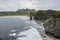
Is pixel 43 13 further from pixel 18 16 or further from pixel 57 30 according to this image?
pixel 57 30

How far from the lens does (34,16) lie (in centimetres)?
13212

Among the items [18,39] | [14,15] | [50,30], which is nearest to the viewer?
[18,39]

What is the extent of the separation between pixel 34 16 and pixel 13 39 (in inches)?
3881

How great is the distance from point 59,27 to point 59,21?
1.60 meters

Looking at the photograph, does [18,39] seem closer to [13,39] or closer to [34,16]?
[13,39]

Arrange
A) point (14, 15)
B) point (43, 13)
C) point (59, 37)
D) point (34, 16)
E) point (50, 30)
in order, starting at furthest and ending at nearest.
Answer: point (14, 15) → point (34, 16) → point (43, 13) → point (50, 30) → point (59, 37)

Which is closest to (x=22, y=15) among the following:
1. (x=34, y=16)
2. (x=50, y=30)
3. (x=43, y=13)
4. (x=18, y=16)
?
(x=18, y=16)

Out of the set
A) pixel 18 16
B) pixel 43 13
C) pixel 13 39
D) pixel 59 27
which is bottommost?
pixel 18 16

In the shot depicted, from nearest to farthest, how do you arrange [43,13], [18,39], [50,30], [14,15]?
[18,39] < [50,30] < [43,13] < [14,15]

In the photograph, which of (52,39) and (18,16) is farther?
(18,16)

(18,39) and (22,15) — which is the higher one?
(18,39)

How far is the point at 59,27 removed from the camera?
3170 cm

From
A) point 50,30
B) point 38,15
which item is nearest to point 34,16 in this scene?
point 38,15

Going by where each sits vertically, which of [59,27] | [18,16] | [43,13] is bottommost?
[18,16]
